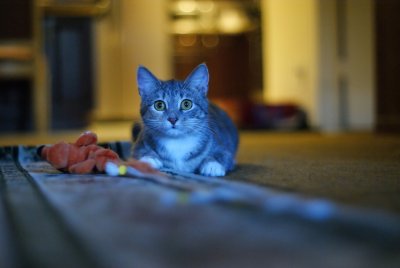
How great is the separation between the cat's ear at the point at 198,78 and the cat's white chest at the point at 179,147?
0.49ft

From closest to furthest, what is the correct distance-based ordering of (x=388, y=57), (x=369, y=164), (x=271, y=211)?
1. (x=271, y=211)
2. (x=369, y=164)
3. (x=388, y=57)

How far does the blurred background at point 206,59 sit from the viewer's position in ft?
12.4

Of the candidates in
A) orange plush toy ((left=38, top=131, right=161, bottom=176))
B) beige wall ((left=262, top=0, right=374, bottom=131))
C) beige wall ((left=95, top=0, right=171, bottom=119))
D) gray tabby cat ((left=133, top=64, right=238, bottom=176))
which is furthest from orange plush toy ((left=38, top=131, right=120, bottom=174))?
beige wall ((left=95, top=0, right=171, bottom=119))

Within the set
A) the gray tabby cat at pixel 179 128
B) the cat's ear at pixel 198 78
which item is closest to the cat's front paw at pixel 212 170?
the gray tabby cat at pixel 179 128

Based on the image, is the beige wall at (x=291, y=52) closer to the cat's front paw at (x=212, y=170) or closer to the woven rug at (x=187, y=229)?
the cat's front paw at (x=212, y=170)

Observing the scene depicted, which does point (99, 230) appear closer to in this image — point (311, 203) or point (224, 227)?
point (224, 227)

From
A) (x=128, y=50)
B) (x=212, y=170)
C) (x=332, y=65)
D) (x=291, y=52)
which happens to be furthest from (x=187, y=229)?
(x=128, y=50)

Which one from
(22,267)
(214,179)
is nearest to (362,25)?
(214,179)

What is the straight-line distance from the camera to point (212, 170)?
134 cm

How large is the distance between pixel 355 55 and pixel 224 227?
3304 mm

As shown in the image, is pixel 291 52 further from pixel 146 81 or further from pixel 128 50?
pixel 146 81

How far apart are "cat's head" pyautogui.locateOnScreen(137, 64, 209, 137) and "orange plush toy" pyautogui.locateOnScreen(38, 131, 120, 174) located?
144 millimetres

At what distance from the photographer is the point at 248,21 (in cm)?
623

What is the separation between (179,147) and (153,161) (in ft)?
0.25
